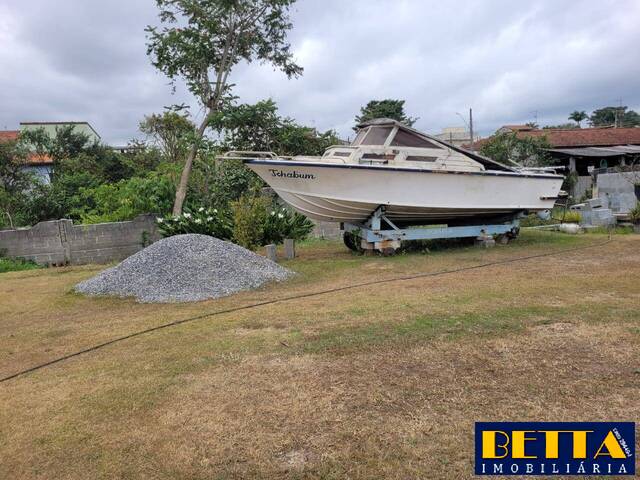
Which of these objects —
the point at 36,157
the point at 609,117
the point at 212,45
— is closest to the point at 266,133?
the point at 212,45

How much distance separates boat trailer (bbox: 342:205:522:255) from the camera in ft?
27.8

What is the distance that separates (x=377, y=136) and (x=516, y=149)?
13459 millimetres

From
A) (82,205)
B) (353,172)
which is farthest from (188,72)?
(353,172)

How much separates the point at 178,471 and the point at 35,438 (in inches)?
38.3

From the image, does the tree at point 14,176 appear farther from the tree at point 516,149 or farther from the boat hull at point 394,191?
the tree at point 516,149

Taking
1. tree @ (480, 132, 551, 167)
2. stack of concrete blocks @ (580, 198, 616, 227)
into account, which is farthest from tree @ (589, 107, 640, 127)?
stack of concrete blocks @ (580, 198, 616, 227)

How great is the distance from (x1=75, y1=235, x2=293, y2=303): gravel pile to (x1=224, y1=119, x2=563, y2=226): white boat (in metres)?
1.82

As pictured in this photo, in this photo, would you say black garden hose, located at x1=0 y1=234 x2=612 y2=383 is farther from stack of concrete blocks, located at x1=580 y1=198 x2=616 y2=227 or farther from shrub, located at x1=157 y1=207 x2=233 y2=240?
shrub, located at x1=157 y1=207 x2=233 y2=240

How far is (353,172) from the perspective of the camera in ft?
25.9

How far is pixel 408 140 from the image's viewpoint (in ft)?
28.3

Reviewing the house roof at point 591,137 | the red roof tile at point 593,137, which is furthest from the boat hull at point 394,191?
the red roof tile at point 593,137

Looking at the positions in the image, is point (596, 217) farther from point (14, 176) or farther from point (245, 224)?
point (14, 176)

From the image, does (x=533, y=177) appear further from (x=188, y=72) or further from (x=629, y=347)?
(x=188, y=72)

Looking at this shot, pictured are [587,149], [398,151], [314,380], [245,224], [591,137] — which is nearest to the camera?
[314,380]
